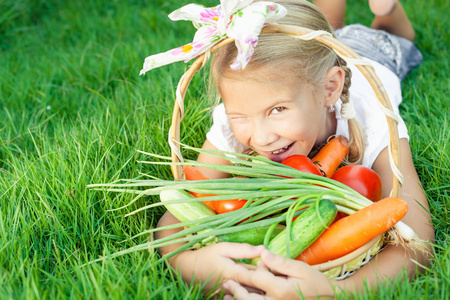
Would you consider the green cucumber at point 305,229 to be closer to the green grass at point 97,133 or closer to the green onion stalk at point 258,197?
the green onion stalk at point 258,197

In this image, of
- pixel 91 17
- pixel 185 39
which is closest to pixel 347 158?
pixel 185 39

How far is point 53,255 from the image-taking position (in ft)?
5.86

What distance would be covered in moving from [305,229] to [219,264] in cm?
31

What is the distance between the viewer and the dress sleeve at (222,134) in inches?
89.7

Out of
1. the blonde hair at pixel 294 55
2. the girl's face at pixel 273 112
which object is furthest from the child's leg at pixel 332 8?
the girl's face at pixel 273 112

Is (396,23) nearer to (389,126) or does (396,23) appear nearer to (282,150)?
(282,150)

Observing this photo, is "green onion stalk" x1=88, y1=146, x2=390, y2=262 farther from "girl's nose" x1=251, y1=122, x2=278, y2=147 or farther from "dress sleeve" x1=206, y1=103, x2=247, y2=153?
"dress sleeve" x1=206, y1=103, x2=247, y2=153

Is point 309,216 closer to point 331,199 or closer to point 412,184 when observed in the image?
point 331,199

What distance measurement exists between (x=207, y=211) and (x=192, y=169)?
29 cm

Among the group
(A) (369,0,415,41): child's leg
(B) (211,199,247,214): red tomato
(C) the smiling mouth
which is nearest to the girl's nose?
(C) the smiling mouth

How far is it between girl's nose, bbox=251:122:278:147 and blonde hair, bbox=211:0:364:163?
191 mm

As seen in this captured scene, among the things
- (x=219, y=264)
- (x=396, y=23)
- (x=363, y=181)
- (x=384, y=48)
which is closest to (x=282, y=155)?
(x=363, y=181)

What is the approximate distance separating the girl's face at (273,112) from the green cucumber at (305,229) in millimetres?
429

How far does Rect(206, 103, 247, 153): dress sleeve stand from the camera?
A: 7.48 feet
